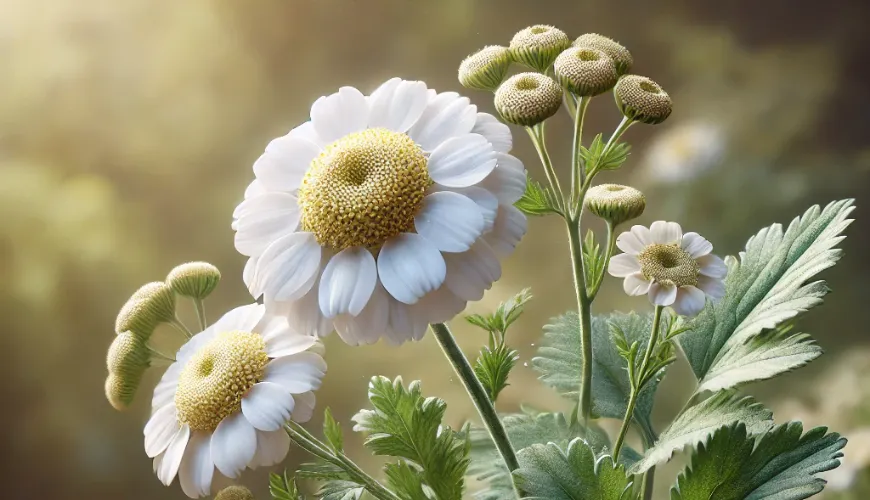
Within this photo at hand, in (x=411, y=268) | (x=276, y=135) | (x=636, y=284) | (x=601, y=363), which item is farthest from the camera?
(x=276, y=135)

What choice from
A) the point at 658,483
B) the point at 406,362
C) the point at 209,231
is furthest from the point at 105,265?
the point at 658,483

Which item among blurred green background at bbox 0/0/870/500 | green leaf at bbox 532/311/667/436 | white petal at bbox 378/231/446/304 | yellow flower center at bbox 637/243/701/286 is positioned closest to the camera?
white petal at bbox 378/231/446/304

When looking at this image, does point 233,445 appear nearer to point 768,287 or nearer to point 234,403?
point 234,403

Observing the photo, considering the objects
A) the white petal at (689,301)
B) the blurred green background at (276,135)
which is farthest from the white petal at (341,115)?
the blurred green background at (276,135)

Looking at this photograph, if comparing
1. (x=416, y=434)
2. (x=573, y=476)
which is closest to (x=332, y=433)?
(x=416, y=434)

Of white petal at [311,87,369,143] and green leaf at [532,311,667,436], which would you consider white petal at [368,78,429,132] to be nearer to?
white petal at [311,87,369,143]

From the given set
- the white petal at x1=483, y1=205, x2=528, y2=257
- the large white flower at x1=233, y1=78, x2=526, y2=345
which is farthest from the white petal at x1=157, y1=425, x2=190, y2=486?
the white petal at x1=483, y1=205, x2=528, y2=257
